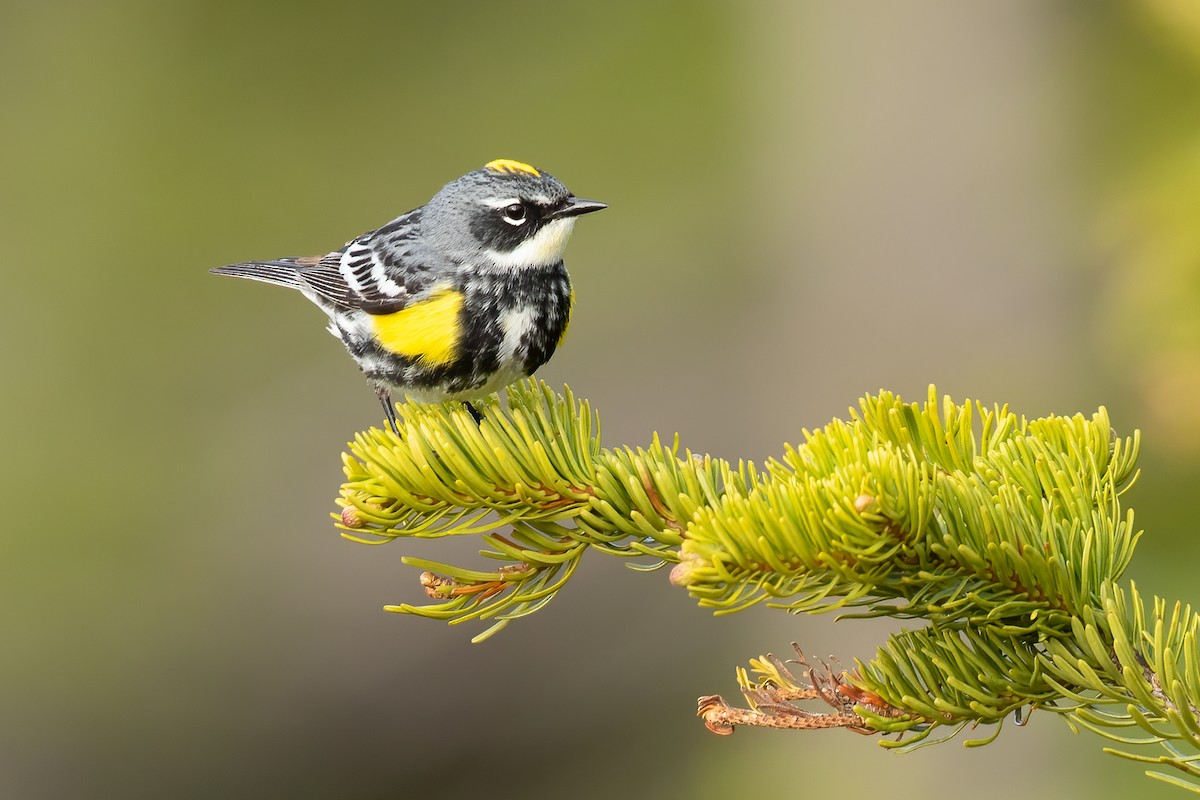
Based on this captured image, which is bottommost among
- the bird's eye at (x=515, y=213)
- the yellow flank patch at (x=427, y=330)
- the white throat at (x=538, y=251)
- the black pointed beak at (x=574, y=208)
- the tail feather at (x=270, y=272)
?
the yellow flank patch at (x=427, y=330)

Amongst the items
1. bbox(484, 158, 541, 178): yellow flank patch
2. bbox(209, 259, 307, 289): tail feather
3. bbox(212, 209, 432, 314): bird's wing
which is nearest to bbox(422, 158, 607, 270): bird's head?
bbox(484, 158, 541, 178): yellow flank patch

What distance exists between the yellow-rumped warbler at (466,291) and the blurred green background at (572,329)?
1.53 metres

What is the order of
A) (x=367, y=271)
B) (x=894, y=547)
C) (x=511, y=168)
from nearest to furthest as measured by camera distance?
(x=894, y=547)
(x=511, y=168)
(x=367, y=271)

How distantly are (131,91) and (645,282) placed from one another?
231 inches

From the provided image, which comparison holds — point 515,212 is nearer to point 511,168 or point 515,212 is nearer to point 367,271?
point 511,168

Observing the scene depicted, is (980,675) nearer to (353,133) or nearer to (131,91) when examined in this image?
(353,133)

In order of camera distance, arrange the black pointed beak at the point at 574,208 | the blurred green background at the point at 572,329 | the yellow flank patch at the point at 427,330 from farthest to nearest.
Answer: the blurred green background at the point at 572,329, the black pointed beak at the point at 574,208, the yellow flank patch at the point at 427,330

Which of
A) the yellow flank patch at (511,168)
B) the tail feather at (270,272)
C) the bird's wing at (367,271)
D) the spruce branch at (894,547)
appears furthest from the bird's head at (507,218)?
the spruce branch at (894,547)

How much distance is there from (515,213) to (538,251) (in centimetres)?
18

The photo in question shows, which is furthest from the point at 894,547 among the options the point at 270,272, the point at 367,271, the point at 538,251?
the point at 270,272

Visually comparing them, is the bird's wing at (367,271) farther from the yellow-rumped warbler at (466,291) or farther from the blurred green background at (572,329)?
the blurred green background at (572,329)

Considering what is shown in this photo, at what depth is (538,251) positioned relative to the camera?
3369 millimetres

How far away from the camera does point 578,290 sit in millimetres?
10289

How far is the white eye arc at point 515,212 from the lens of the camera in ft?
11.4
